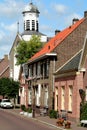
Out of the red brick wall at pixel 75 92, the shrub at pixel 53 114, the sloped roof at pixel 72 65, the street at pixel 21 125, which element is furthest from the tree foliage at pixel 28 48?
the street at pixel 21 125

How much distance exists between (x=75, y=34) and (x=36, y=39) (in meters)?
17.1

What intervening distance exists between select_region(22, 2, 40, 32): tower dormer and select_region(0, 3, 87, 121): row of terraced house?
2230cm

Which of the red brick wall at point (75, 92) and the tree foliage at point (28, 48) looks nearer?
the red brick wall at point (75, 92)

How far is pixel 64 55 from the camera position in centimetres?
4922

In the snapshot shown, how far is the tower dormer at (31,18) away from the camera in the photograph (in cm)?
8562

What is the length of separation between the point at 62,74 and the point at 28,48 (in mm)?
23068

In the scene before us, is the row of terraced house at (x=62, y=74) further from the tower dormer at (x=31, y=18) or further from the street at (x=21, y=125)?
the tower dormer at (x=31, y=18)

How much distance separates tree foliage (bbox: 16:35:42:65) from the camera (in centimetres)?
6600

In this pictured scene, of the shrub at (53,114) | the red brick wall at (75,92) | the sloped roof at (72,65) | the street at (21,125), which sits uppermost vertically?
the sloped roof at (72,65)

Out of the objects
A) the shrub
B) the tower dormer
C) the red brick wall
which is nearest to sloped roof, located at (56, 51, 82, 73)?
the red brick wall

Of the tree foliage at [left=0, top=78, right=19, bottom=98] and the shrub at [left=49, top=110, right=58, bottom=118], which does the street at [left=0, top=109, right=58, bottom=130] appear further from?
the tree foliage at [left=0, top=78, right=19, bottom=98]

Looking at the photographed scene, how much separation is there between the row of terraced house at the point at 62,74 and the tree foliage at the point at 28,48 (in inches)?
121

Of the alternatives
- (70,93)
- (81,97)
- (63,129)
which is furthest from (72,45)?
(63,129)

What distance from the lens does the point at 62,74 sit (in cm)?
4359
